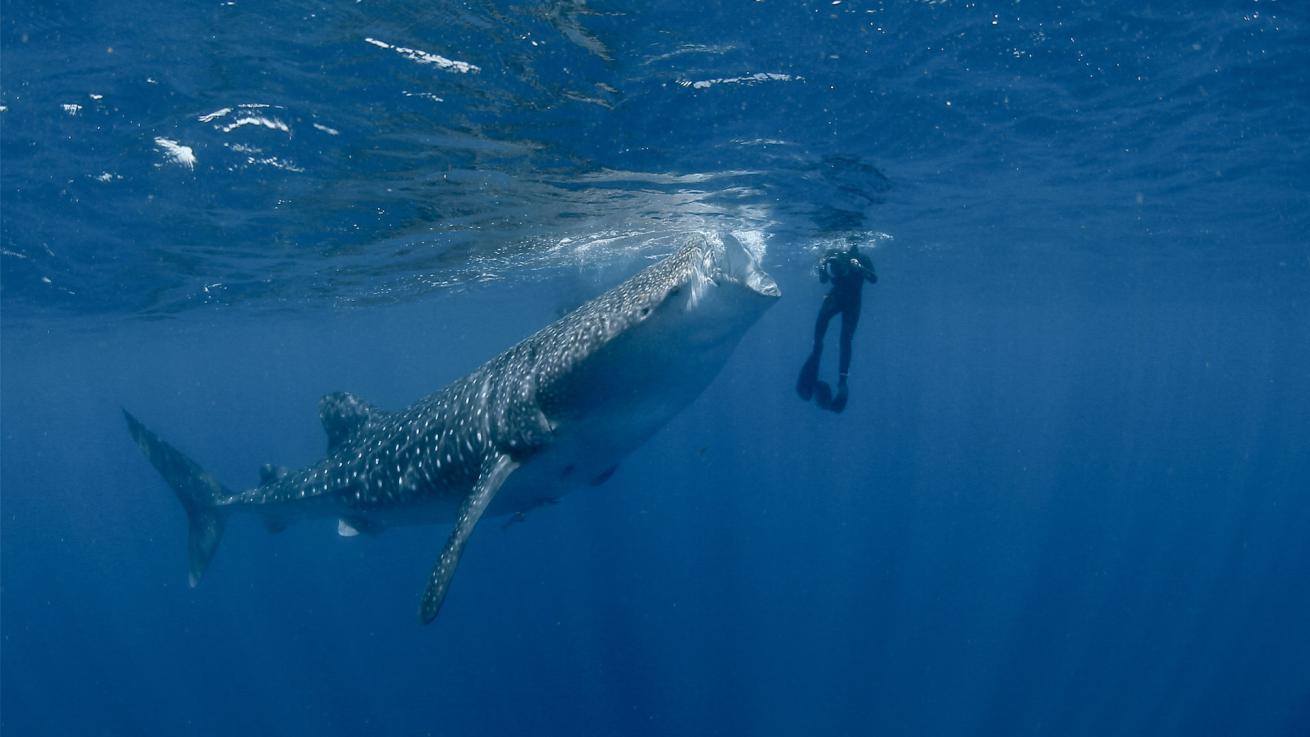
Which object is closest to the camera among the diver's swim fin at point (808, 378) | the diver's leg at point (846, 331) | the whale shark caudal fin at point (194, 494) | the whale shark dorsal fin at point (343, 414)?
the whale shark dorsal fin at point (343, 414)

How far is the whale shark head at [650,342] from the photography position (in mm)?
4527

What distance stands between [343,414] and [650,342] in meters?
5.78

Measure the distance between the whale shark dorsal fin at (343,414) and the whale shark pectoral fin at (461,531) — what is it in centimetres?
341

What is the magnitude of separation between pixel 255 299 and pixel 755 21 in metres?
24.7

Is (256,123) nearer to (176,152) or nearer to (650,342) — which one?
(176,152)

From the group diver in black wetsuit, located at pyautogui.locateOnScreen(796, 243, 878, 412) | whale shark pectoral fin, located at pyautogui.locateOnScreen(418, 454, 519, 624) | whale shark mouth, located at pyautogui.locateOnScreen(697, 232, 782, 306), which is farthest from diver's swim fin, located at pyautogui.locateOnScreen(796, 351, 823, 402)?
whale shark mouth, located at pyautogui.locateOnScreen(697, 232, 782, 306)

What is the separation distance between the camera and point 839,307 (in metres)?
13.4

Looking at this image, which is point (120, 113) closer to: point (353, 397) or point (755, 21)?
point (353, 397)

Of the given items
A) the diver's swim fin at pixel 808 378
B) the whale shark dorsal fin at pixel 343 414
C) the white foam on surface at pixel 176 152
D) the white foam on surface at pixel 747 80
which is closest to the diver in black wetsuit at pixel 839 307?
the diver's swim fin at pixel 808 378

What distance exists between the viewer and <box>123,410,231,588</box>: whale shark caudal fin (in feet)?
34.2

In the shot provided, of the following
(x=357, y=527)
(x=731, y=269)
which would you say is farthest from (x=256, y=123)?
(x=731, y=269)

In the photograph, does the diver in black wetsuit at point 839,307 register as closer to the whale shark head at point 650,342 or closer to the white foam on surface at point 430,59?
the white foam on surface at point 430,59

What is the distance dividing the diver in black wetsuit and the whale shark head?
7.24 metres

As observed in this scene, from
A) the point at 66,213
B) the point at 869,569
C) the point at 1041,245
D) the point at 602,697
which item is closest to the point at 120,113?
the point at 66,213
